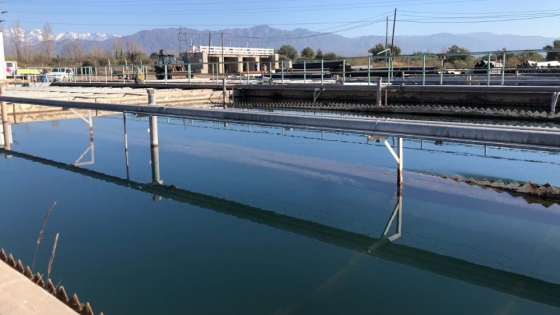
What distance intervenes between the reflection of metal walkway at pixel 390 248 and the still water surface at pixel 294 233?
0.02 metres

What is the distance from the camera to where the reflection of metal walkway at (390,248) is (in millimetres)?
3658

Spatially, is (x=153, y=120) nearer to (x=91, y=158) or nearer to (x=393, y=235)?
(x=91, y=158)

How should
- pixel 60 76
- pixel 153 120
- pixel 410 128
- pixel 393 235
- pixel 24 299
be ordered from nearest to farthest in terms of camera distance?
pixel 24 299 → pixel 410 128 → pixel 393 235 → pixel 153 120 → pixel 60 76

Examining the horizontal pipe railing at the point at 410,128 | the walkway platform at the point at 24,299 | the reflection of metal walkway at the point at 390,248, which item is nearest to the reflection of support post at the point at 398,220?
the reflection of metal walkway at the point at 390,248

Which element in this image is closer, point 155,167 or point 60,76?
point 155,167

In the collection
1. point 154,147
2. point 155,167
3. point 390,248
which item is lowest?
point 390,248

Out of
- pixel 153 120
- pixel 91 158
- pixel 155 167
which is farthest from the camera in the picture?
pixel 91 158

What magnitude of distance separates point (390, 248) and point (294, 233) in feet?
2.85

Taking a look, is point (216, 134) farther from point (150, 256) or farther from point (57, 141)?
point (150, 256)

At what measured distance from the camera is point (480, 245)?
439 centimetres

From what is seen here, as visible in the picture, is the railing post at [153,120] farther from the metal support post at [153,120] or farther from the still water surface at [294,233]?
the still water surface at [294,233]

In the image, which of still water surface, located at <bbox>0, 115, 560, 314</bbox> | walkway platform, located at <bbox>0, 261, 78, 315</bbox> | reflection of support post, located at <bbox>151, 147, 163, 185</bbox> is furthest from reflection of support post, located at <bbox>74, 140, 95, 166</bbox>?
walkway platform, located at <bbox>0, 261, 78, 315</bbox>

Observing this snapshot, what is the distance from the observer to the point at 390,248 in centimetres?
442

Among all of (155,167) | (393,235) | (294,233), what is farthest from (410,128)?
(155,167)
